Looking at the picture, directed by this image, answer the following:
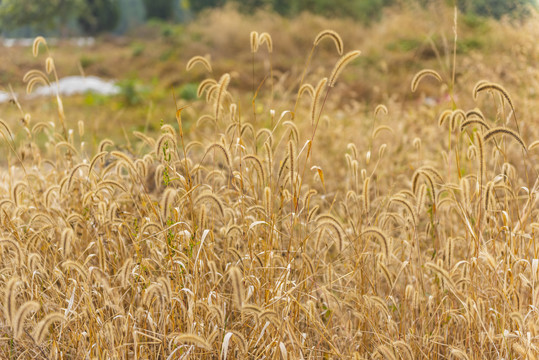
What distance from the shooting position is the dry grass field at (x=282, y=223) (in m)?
1.62

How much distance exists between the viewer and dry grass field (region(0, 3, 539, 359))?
5.32 ft

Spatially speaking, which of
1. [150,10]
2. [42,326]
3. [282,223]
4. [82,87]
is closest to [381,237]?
[282,223]

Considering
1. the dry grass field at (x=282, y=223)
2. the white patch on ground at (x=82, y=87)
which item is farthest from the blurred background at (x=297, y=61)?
the dry grass field at (x=282, y=223)

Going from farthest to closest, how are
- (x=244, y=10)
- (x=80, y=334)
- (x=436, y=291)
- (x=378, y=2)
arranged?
(x=244, y=10), (x=378, y=2), (x=436, y=291), (x=80, y=334)

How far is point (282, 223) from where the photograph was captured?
6.84 ft

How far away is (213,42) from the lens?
15219mm

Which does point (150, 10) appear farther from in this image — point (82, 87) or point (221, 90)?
point (221, 90)

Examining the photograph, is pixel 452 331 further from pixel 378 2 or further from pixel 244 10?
pixel 244 10

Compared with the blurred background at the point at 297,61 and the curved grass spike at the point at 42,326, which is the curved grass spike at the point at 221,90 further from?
the blurred background at the point at 297,61

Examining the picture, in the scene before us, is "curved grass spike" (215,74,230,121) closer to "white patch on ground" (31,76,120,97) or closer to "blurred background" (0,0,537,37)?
"blurred background" (0,0,537,37)

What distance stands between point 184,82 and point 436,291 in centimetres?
904

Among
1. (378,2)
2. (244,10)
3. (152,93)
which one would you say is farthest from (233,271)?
(244,10)

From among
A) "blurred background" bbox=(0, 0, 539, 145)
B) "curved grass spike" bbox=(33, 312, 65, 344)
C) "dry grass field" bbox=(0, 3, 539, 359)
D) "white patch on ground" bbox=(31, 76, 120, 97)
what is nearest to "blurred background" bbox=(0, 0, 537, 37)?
"blurred background" bbox=(0, 0, 539, 145)

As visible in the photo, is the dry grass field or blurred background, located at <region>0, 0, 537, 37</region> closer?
the dry grass field
